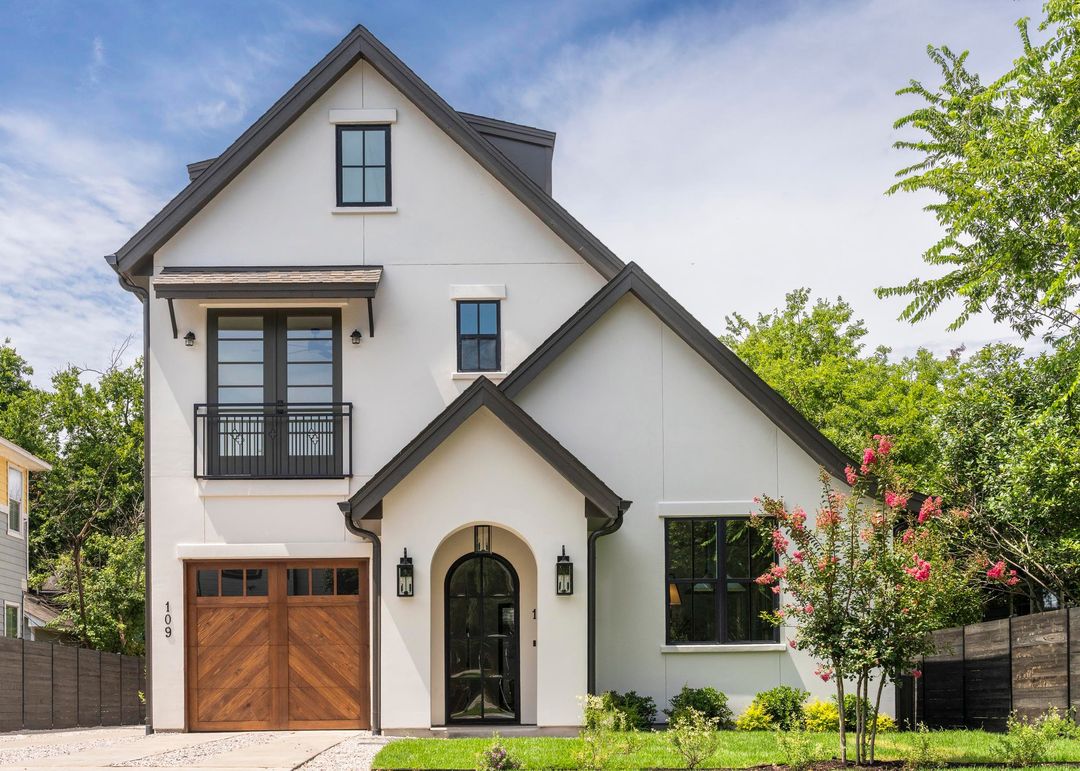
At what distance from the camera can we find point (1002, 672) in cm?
1558

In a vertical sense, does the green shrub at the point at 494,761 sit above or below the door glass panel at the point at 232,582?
below

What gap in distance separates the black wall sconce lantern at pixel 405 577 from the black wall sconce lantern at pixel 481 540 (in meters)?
1.36

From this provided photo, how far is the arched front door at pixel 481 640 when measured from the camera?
54.0ft

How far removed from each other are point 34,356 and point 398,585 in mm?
34440

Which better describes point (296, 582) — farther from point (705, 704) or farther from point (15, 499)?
point (15, 499)

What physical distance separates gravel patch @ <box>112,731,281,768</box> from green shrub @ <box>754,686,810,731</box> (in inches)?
271

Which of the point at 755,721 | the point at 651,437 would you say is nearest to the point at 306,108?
the point at 651,437

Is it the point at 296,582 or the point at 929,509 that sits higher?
the point at 929,509

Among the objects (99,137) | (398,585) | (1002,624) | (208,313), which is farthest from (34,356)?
(1002,624)

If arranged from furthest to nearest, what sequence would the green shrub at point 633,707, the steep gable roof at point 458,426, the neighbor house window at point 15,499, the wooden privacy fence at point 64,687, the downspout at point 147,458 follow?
the neighbor house window at point 15,499 → the wooden privacy fence at point 64,687 → the downspout at point 147,458 → the green shrub at point 633,707 → the steep gable roof at point 458,426

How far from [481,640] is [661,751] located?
4163 mm

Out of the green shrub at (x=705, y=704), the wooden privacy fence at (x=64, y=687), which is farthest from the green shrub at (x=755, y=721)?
the wooden privacy fence at (x=64, y=687)

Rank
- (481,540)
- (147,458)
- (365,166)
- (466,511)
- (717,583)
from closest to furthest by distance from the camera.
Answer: (466,511), (481,540), (717,583), (147,458), (365,166)

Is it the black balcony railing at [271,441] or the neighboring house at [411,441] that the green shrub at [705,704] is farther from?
the black balcony railing at [271,441]
